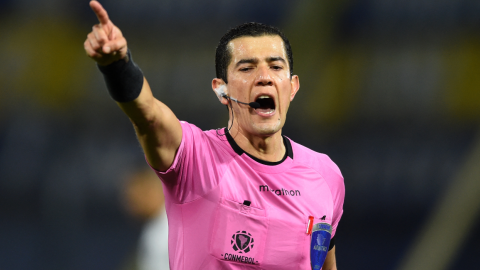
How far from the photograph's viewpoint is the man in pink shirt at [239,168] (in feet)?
5.97

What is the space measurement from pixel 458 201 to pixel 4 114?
4.11m

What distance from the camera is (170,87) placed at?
5.12 m

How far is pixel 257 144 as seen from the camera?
2.32 metres

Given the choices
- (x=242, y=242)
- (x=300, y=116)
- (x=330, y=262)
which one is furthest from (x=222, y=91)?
(x=300, y=116)

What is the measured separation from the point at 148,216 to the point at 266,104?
7.97 ft

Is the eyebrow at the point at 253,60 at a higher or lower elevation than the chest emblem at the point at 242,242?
higher

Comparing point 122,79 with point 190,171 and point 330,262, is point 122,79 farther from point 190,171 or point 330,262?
point 330,262

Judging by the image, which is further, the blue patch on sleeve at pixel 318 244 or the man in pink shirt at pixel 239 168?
the blue patch on sleeve at pixel 318 244

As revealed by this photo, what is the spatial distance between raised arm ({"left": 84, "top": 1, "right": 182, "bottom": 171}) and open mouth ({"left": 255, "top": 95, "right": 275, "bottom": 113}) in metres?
0.51

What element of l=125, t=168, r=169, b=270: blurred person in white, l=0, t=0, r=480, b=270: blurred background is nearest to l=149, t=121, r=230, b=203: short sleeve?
l=125, t=168, r=169, b=270: blurred person in white

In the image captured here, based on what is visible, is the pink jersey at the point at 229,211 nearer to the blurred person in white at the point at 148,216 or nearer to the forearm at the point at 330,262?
the forearm at the point at 330,262

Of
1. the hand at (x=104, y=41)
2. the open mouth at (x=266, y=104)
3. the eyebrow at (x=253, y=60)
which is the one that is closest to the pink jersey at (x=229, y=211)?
the open mouth at (x=266, y=104)

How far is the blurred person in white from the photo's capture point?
4352mm

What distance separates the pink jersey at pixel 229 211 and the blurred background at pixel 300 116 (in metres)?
2.53
